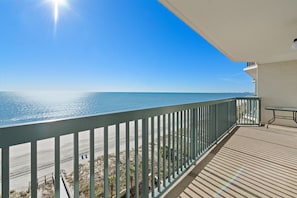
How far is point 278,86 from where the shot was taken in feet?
17.4

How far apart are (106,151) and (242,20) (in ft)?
8.74

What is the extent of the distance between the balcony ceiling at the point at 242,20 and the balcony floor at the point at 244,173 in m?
2.16

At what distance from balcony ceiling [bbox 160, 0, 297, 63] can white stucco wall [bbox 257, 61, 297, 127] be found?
2094 millimetres

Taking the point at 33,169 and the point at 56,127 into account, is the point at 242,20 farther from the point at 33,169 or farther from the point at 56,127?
the point at 33,169

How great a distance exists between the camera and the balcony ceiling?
1943 mm

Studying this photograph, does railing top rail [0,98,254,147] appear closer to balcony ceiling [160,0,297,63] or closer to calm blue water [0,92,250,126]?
balcony ceiling [160,0,297,63]

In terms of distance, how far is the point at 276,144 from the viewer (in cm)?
323

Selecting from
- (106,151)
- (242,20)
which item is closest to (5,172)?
(106,151)

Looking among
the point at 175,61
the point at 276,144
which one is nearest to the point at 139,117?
the point at 276,144

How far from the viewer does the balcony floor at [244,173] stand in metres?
1.69

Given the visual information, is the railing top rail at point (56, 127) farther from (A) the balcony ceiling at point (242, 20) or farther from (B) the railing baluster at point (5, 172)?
(A) the balcony ceiling at point (242, 20)

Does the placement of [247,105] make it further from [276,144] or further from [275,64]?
[276,144]

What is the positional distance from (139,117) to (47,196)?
1006 mm

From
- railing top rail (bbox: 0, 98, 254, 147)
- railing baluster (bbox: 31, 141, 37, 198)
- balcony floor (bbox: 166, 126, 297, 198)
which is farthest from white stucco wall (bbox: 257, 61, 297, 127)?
railing baluster (bbox: 31, 141, 37, 198)
